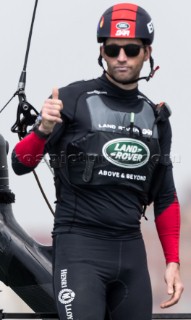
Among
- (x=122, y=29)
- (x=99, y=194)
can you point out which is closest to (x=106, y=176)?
(x=99, y=194)

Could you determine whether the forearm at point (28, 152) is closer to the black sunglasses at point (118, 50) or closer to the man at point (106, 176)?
the man at point (106, 176)

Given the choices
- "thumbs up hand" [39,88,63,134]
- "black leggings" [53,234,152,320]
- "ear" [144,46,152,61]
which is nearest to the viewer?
"thumbs up hand" [39,88,63,134]

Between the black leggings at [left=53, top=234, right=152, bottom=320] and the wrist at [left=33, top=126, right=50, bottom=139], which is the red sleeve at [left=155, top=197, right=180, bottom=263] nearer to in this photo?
the black leggings at [left=53, top=234, right=152, bottom=320]

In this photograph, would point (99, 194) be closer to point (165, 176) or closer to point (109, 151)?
point (109, 151)

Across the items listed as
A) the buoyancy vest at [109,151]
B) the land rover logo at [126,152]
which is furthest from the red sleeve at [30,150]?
the land rover logo at [126,152]

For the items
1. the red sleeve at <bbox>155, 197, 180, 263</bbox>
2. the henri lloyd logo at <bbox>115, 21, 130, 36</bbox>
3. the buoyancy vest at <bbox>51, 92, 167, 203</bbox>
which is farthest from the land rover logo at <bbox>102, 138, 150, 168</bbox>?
the henri lloyd logo at <bbox>115, 21, 130, 36</bbox>

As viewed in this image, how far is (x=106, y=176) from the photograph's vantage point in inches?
144

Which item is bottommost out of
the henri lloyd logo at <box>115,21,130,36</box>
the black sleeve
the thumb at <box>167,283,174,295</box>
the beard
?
the thumb at <box>167,283,174,295</box>

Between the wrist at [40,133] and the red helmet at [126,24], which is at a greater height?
the red helmet at [126,24]

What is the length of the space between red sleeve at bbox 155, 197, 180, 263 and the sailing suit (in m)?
0.11

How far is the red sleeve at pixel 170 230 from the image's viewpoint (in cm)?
383

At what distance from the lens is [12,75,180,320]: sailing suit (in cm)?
360

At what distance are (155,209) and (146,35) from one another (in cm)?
60

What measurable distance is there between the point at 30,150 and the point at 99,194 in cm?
27
